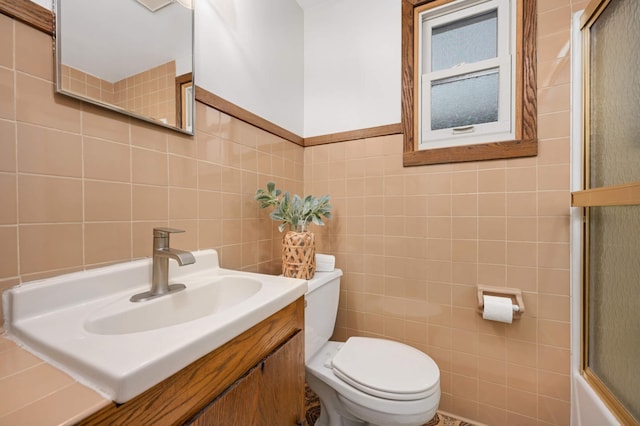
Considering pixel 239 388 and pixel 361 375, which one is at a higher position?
pixel 239 388

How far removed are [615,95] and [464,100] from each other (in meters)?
0.52

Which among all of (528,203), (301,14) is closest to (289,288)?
(528,203)

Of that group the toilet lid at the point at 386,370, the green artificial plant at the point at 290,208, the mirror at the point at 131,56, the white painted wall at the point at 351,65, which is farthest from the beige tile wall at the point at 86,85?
the toilet lid at the point at 386,370

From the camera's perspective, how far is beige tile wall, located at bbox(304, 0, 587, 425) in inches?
44.2

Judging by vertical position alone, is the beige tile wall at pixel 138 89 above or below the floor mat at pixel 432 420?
above

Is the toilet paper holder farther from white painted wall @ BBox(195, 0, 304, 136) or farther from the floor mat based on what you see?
white painted wall @ BBox(195, 0, 304, 136)

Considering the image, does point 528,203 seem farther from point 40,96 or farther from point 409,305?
point 40,96

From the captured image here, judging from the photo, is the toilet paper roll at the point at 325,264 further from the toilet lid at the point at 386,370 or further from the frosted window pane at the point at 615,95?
the frosted window pane at the point at 615,95

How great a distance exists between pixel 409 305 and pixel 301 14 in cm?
185

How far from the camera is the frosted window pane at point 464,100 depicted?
4.13ft

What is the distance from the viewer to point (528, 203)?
116cm

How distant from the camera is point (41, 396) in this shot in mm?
354

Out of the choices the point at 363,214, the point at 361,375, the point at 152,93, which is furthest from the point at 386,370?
the point at 152,93

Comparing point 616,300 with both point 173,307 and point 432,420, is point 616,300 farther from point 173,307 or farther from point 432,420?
point 173,307
